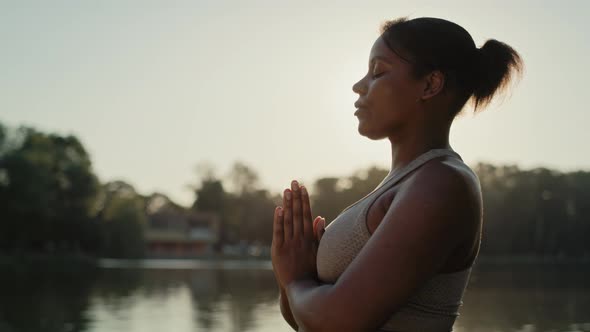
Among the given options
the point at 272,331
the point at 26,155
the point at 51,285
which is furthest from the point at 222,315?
the point at 26,155

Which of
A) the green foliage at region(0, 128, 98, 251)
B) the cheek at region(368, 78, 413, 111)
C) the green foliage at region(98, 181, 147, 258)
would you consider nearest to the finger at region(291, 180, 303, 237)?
the cheek at region(368, 78, 413, 111)

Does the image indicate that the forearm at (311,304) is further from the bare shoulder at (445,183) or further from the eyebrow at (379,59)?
the eyebrow at (379,59)

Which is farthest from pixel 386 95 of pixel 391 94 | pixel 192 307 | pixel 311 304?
pixel 192 307

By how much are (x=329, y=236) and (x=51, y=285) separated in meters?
33.9

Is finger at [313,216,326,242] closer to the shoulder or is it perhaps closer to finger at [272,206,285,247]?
finger at [272,206,285,247]

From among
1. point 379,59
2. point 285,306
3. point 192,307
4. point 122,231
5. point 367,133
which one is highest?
point 379,59

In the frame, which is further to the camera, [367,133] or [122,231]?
[122,231]

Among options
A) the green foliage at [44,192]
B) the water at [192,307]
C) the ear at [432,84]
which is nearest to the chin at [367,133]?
the ear at [432,84]

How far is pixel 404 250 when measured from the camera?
1.28 meters

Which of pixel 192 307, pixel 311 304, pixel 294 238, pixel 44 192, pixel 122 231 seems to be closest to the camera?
pixel 311 304

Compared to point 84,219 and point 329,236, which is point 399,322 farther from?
point 84,219

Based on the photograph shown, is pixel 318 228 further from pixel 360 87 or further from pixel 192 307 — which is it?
pixel 192 307

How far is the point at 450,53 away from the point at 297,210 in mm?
453

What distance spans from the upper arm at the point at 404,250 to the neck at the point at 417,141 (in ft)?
0.71
